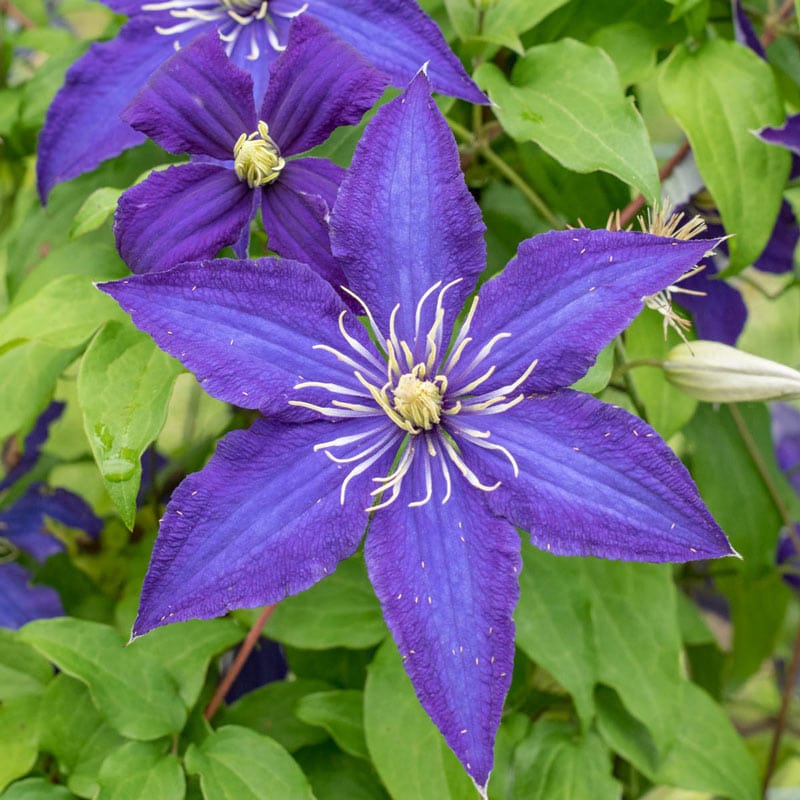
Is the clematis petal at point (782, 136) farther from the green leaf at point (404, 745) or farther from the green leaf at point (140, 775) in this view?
the green leaf at point (140, 775)

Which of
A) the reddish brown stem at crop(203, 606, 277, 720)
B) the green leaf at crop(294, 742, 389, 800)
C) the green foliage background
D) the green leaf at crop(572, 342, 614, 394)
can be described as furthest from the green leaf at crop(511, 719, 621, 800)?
the green leaf at crop(572, 342, 614, 394)

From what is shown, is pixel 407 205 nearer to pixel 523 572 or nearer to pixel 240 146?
pixel 240 146

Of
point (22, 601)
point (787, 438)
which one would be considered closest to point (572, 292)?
point (22, 601)

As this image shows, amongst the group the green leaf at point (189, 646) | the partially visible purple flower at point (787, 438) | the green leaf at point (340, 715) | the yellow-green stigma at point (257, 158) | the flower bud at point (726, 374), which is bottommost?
the partially visible purple flower at point (787, 438)

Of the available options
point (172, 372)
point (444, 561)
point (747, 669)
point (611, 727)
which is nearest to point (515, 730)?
point (611, 727)

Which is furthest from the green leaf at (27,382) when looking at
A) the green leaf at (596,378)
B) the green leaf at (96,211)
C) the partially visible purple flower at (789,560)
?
the partially visible purple flower at (789,560)

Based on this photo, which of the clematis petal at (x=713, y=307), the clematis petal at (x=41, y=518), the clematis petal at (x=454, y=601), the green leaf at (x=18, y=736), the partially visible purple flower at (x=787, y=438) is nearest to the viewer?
the clematis petal at (x=454, y=601)
